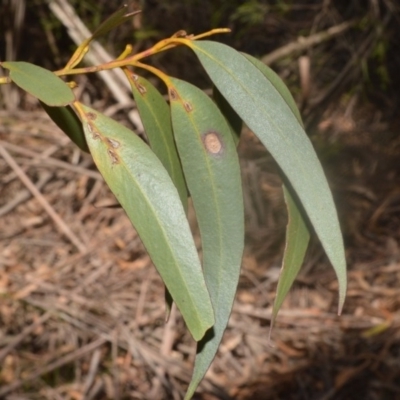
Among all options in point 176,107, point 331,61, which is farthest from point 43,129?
point 176,107

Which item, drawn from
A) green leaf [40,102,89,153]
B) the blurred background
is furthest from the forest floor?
green leaf [40,102,89,153]

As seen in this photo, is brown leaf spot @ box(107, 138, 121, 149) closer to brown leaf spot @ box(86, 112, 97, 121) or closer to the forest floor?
brown leaf spot @ box(86, 112, 97, 121)

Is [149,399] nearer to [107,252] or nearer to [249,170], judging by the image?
[107,252]

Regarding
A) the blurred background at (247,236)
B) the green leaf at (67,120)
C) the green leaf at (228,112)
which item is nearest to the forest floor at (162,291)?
the blurred background at (247,236)

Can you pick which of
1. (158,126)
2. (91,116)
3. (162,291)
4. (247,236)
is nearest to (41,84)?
(91,116)

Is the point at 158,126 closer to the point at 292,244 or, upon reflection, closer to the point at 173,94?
the point at 173,94

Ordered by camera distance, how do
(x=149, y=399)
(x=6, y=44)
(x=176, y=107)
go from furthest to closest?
(x=6, y=44), (x=149, y=399), (x=176, y=107)
